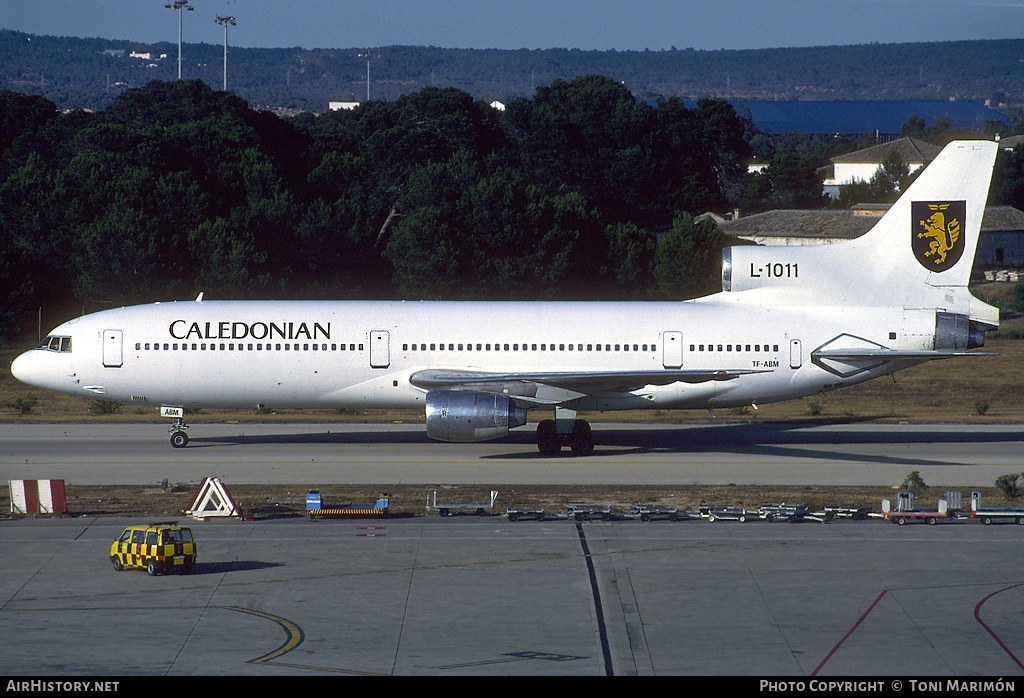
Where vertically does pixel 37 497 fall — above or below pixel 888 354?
below

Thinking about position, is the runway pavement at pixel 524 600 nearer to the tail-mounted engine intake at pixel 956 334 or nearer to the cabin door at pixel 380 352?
the cabin door at pixel 380 352

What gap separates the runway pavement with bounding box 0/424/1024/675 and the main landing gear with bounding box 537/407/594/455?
9.94ft

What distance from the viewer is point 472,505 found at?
29.5 m

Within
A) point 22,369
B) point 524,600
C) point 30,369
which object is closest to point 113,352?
point 30,369

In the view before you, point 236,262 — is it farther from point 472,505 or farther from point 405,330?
point 472,505

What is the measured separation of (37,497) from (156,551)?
6981mm

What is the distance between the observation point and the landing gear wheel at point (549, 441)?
3766cm

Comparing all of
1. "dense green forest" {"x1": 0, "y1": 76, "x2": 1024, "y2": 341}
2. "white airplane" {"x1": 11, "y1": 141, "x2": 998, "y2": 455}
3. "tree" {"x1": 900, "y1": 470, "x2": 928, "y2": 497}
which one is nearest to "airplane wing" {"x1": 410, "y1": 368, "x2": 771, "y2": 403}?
"white airplane" {"x1": 11, "y1": 141, "x2": 998, "y2": 455}

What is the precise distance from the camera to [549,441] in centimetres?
3766

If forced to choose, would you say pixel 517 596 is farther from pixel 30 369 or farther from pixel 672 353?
pixel 30 369

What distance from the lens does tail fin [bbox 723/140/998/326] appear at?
121 ft

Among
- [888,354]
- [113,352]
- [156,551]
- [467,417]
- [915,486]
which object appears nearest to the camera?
[156,551]

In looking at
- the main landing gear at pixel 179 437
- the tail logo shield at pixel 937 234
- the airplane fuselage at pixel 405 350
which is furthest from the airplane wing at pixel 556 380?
the main landing gear at pixel 179 437
